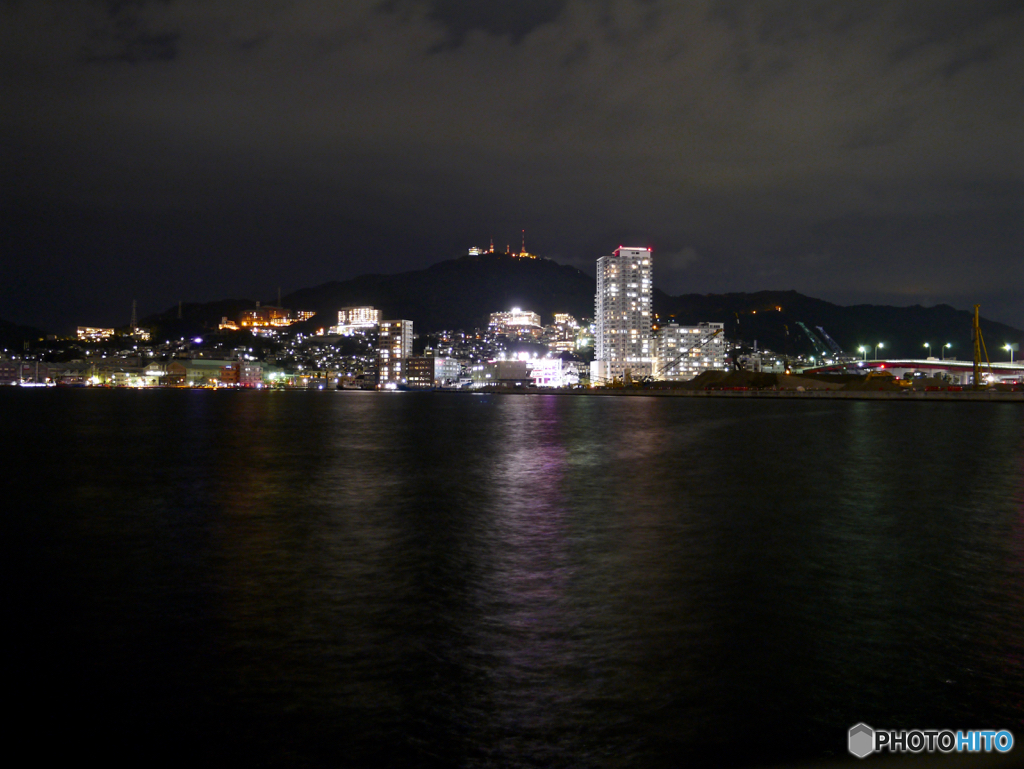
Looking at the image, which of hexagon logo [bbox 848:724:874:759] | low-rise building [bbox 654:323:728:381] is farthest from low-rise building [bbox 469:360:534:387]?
hexagon logo [bbox 848:724:874:759]

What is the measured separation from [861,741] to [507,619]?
4280 mm

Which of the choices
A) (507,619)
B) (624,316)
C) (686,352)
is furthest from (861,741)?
(686,352)

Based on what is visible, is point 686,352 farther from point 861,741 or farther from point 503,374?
point 861,741

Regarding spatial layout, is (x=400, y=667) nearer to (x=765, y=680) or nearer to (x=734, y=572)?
(x=765, y=680)

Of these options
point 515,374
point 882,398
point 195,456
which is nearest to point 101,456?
point 195,456

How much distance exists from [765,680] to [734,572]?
4555 mm

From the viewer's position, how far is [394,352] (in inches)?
7347

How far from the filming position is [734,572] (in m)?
11.2

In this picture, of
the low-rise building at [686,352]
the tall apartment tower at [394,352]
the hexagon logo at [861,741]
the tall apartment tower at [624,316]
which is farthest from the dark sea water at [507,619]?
the tall apartment tower at [394,352]

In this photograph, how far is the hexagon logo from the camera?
554 centimetres

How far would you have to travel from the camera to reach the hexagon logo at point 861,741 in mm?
5539

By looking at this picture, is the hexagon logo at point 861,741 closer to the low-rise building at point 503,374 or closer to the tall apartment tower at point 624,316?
the low-rise building at point 503,374

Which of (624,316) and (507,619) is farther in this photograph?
(624,316)

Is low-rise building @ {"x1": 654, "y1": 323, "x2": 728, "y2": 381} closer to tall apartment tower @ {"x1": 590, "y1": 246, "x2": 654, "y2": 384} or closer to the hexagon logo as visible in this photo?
tall apartment tower @ {"x1": 590, "y1": 246, "x2": 654, "y2": 384}
